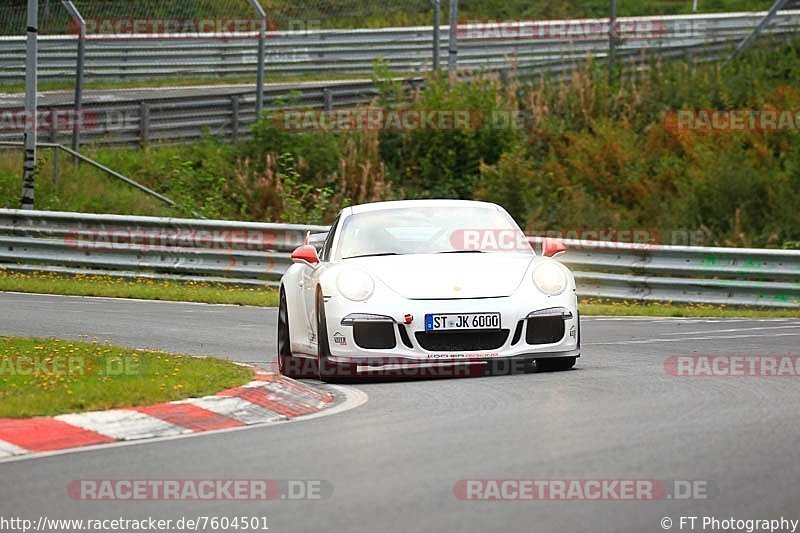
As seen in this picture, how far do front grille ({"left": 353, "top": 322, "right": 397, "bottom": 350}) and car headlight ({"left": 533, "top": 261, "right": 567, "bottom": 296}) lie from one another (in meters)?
1.11

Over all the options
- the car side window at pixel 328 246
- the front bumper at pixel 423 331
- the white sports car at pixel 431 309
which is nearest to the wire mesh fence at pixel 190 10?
the car side window at pixel 328 246

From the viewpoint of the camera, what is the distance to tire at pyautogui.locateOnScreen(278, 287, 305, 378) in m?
11.8

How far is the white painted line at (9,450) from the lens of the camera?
764 centimetres

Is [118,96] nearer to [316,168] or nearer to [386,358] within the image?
[316,168]

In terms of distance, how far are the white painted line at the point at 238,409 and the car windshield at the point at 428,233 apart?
257cm

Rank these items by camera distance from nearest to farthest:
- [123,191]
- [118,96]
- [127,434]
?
[127,434] → [123,191] → [118,96]

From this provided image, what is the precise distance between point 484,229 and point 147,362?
2754mm

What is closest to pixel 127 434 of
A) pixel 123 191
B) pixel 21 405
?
pixel 21 405

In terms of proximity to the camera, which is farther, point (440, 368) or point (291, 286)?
point (291, 286)

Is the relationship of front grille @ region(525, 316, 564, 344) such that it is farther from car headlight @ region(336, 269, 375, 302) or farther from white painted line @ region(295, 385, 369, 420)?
white painted line @ region(295, 385, 369, 420)

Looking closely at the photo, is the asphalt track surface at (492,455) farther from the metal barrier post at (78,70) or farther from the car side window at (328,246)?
the metal barrier post at (78,70)

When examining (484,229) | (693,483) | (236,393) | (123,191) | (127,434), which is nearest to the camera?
(693,483)

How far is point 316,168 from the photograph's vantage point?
29.5m

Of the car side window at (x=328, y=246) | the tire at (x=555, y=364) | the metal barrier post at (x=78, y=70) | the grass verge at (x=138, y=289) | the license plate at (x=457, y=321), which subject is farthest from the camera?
the metal barrier post at (x=78, y=70)
